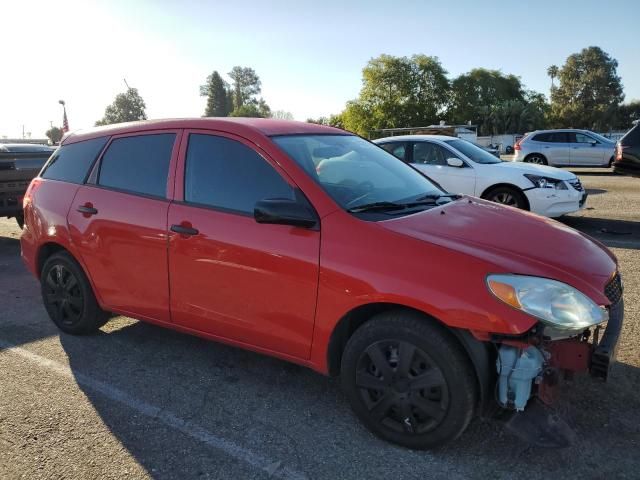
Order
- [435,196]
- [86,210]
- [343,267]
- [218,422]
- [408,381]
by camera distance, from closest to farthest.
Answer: [408,381]
[343,267]
[218,422]
[435,196]
[86,210]

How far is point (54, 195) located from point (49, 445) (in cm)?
214

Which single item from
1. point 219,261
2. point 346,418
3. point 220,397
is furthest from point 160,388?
point 346,418

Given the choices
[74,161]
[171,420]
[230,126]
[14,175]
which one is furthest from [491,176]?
[14,175]

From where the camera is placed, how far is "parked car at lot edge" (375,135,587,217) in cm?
823

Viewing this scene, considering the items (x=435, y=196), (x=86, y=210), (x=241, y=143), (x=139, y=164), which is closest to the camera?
(x=241, y=143)

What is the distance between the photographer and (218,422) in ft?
9.77

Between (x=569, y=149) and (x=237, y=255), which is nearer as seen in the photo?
(x=237, y=255)

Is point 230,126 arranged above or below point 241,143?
above

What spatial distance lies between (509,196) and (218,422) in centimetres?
680

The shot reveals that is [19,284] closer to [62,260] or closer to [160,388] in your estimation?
[62,260]

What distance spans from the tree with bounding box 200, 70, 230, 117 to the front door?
119119mm

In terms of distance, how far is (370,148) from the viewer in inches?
156

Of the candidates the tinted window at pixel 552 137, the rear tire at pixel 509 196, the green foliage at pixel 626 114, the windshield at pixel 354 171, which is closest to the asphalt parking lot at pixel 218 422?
the windshield at pixel 354 171

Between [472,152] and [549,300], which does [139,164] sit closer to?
[549,300]
